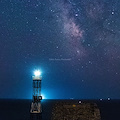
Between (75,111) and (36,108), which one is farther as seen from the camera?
(36,108)

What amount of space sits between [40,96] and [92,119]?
2249 inches

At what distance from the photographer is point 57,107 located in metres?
11.8

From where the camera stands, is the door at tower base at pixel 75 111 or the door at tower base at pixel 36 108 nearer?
the door at tower base at pixel 75 111

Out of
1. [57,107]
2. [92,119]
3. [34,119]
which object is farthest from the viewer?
[34,119]

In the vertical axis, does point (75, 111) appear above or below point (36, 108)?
below

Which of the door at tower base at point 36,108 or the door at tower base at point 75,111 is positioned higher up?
the door at tower base at point 36,108

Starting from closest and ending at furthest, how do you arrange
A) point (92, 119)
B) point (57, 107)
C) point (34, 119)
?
point (92, 119) < point (57, 107) < point (34, 119)

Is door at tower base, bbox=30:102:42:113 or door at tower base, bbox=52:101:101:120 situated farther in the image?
door at tower base, bbox=30:102:42:113

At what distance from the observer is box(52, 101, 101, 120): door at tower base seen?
36.7 ft

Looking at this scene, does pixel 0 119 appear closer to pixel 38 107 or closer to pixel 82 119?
pixel 38 107

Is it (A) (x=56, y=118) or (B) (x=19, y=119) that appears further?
(B) (x=19, y=119)

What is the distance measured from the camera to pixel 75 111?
11.5 meters

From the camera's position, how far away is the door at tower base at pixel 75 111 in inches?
440

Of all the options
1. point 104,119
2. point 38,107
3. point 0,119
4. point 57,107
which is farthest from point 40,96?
point 57,107
